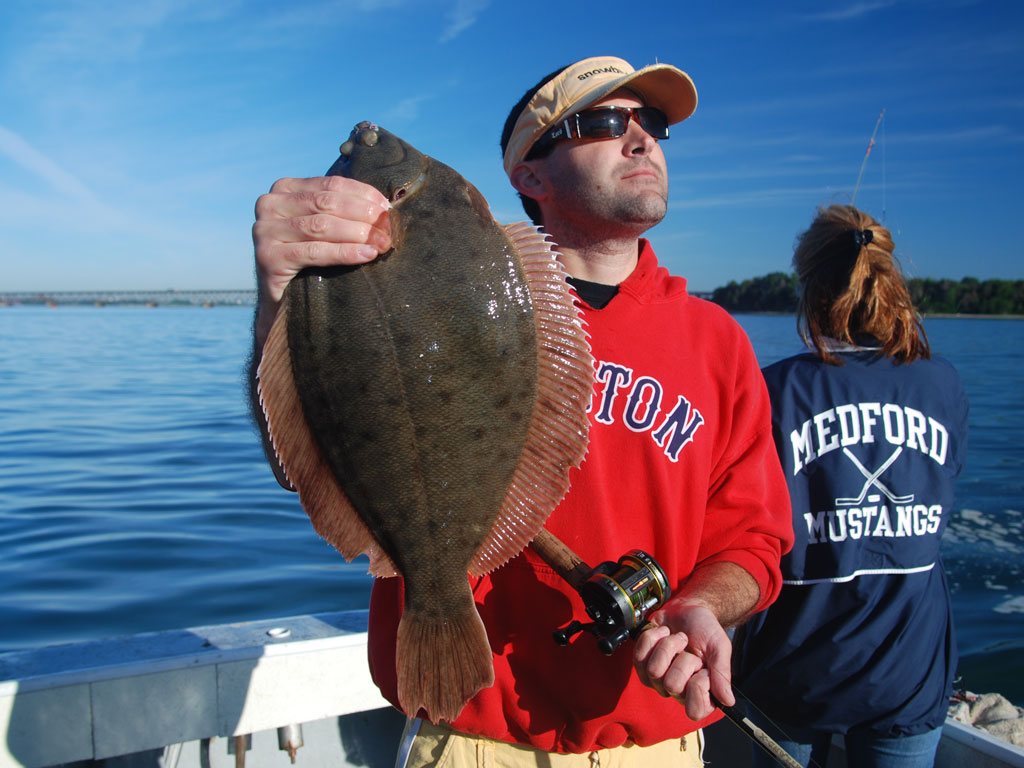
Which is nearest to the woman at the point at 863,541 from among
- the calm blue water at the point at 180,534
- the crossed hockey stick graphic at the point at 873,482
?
the crossed hockey stick graphic at the point at 873,482

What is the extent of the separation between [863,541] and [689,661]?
66.2 inches

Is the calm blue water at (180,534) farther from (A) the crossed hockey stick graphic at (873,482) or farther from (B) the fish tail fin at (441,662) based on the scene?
(A) the crossed hockey stick graphic at (873,482)

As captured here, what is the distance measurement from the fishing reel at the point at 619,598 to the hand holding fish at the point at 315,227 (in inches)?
38.3

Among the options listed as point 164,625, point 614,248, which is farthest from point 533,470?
point 164,625

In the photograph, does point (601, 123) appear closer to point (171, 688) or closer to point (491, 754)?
point (491, 754)

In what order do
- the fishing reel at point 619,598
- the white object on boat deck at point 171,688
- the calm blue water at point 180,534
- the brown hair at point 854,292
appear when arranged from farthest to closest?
the calm blue water at point 180,534 < the brown hair at point 854,292 < the white object on boat deck at point 171,688 < the fishing reel at point 619,598

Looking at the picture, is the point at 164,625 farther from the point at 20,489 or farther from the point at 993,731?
the point at 993,731

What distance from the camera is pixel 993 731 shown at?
399 centimetres

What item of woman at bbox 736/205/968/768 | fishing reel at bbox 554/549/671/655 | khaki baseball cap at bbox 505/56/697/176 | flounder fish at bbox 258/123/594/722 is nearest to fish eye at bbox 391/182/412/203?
flounder fish at bbox 258/123/594/722

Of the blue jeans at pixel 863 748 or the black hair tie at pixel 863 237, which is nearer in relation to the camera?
the blue jeans at pixel 863 748

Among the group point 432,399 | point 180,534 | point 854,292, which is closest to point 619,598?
point 432,399

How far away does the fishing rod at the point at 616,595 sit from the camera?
1.76m

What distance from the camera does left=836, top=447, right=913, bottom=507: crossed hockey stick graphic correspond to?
2984 mm

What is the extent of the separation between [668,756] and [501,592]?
73cm
